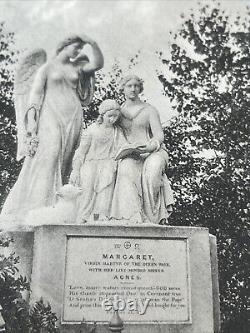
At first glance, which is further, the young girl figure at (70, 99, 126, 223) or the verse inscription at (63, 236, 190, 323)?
the young girl figure at (70, 99, 126, 223)

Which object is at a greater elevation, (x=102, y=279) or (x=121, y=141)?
(x=121, y=141)

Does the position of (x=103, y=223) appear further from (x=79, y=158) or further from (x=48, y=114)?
(x=48, y=114)

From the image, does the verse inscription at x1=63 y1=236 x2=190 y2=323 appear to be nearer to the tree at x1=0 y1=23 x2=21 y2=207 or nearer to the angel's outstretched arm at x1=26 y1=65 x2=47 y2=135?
the angel's outstretched arm at x1=26 y1=65 x2=47 y2=135

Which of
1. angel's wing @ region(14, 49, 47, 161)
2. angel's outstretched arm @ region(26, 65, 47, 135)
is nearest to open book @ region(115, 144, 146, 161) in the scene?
angel's outstretched arm @ region(26, 65, 47, 135)

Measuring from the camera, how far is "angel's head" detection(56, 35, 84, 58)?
713 cm

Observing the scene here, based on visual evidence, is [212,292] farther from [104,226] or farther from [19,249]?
[19,249]

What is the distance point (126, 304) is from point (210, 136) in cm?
866

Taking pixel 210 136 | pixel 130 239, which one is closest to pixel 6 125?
pixel 210 136

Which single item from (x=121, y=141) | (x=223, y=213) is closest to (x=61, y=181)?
(x=121, y=141)

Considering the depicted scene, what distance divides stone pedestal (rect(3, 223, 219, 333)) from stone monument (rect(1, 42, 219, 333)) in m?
0.01

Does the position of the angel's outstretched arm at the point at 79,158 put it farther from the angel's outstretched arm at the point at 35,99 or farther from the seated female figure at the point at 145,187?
the angel's outstretched arm at the point at 35,99

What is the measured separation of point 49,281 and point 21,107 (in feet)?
9.68

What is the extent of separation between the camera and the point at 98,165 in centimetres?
593

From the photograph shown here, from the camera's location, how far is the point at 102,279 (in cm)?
498
